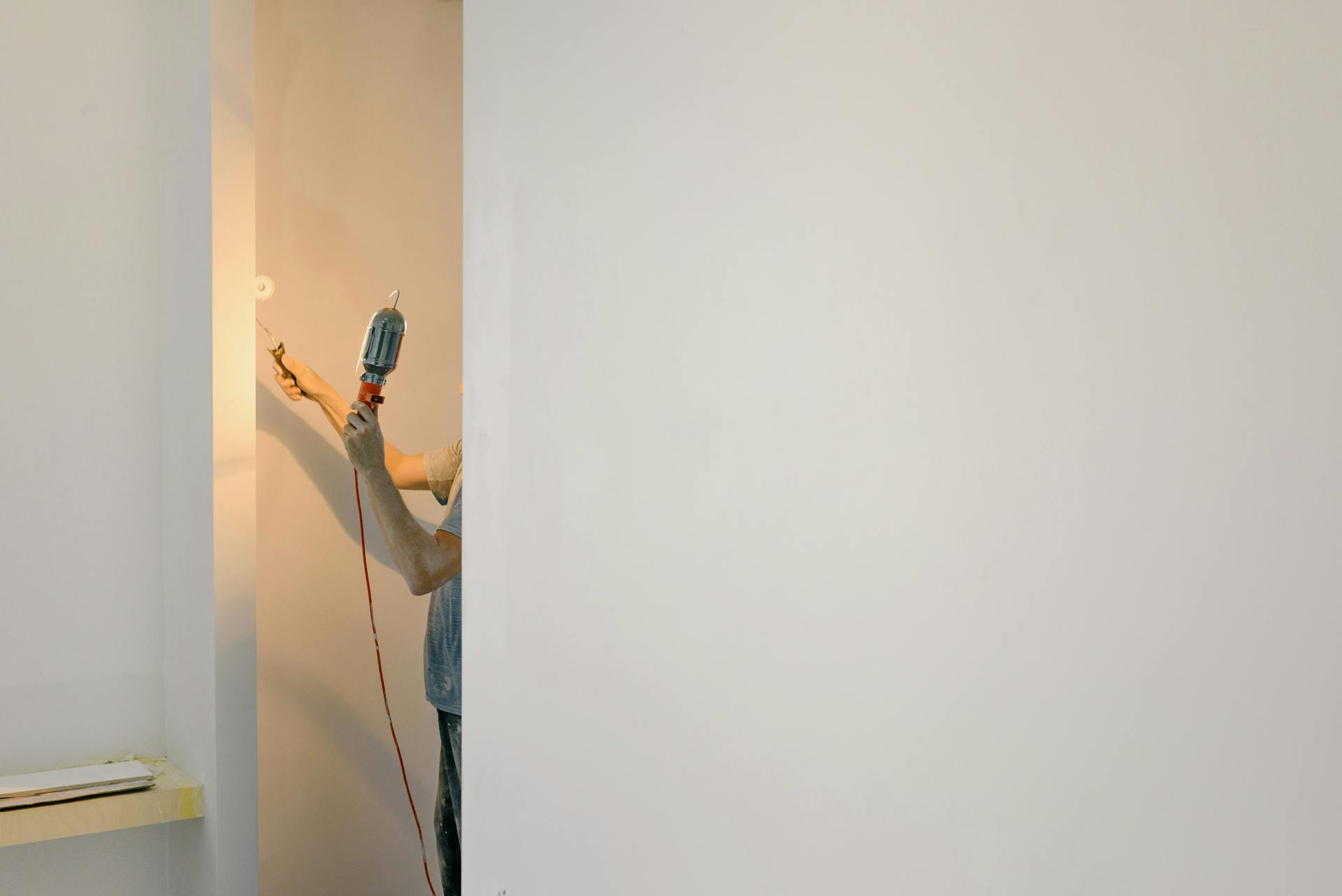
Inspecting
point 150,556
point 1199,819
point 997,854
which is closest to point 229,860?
point 150,556

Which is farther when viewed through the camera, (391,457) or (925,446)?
(391,457)

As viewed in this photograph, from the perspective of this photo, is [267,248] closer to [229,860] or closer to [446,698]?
[446,698]

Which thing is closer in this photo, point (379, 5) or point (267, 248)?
point (267, 248)

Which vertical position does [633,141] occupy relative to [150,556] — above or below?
above

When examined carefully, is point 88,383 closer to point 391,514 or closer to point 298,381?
point 298,381

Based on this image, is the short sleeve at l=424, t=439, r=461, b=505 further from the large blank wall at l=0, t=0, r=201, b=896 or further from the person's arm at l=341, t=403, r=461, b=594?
the large blank wall at l=0, t=0, r=201, b=896

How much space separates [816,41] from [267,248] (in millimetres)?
1994

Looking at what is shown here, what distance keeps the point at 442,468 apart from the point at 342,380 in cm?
47

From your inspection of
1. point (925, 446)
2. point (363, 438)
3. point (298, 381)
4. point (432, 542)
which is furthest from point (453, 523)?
point (925, 446)

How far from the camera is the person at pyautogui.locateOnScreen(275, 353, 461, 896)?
6.11 ft

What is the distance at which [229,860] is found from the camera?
6.32 feet

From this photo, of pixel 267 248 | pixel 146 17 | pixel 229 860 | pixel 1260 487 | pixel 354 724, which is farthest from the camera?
pixel 354 724

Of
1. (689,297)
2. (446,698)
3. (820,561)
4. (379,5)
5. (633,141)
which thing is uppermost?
(379,5)

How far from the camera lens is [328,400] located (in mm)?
2234
